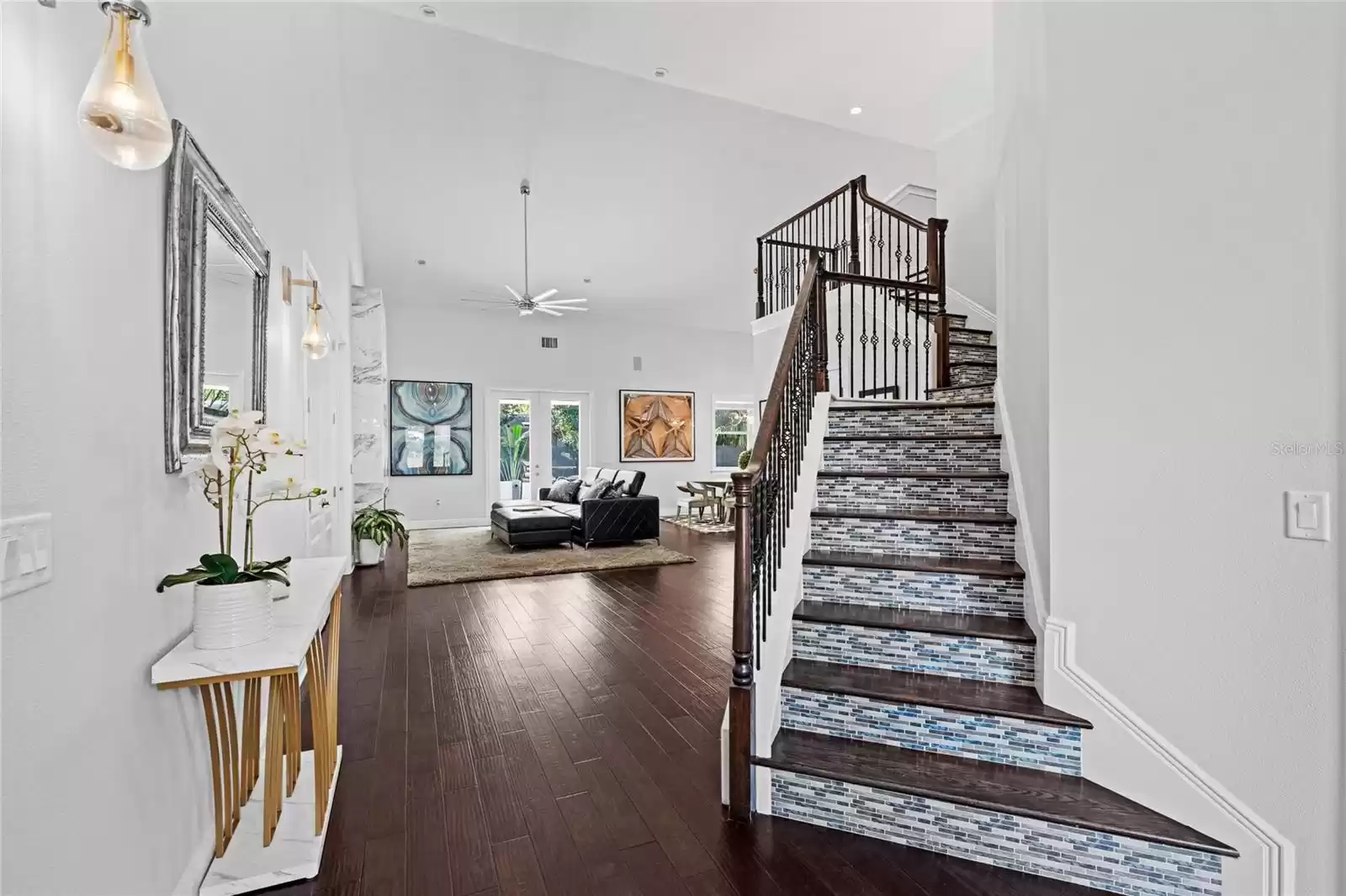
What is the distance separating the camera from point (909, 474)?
2.85 meters

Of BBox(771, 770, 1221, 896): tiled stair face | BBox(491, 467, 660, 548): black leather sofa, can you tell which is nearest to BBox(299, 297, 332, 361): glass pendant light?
BBox(771, 770, 1221, 896): tiled stair face

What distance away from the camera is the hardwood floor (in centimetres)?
177

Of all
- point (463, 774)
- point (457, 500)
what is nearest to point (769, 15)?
point (463, 774)

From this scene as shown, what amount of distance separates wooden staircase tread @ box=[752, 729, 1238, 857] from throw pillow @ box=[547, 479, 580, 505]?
6.70 m

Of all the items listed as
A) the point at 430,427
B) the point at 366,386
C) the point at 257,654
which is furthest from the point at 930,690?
the point at 430,427

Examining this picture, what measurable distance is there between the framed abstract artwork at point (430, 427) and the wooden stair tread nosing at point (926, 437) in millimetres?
7851

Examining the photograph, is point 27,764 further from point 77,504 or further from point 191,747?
point 191,747

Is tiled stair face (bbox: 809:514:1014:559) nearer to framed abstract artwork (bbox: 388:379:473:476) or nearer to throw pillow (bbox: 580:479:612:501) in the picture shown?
throw pillow (bbox: 580:479:612:501)

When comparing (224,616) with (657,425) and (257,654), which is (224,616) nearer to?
(257,654)

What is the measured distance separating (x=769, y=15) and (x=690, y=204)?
3.00m

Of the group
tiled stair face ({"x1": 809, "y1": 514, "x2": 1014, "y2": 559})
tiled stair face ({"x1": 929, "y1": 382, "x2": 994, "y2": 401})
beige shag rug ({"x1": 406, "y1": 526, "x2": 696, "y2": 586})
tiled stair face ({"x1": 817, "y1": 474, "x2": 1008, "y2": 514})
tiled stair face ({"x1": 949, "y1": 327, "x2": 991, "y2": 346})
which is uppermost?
tiled stair face ({"x1": 949, "y1": 327, "x2": 991, "y2": 346})

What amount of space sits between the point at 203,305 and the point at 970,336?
521cm

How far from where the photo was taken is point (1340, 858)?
1.45 meters

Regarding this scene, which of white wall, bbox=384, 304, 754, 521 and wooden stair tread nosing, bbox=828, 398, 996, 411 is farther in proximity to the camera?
white wall, bbox=384, 304, 754, 521
